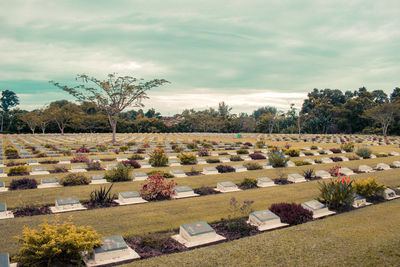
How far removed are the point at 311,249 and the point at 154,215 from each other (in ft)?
14.3

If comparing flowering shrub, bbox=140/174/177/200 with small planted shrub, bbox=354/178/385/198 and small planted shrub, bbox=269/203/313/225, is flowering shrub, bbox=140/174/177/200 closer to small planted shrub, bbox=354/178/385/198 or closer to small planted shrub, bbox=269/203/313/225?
small planted shrub, bbox=269/203/313/225

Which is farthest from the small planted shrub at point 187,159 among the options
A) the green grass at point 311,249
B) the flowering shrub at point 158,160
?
the green grass at point 311,249

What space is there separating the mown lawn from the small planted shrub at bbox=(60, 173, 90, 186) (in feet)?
7.32

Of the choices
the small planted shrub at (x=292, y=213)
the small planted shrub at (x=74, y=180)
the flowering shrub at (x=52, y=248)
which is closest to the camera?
the flowering shrub at (x=52, y=248)

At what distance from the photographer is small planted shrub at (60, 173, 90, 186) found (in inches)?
477

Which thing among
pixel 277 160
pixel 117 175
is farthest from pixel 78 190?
pixel 277 160

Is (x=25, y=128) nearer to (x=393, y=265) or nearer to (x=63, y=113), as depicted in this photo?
(x=63, y=113)

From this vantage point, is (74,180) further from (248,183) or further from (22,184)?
(248,183)

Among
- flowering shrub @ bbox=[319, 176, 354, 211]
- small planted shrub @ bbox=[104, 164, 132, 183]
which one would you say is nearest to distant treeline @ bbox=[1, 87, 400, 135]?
small planted shrub @ bbox=[104, 164, 132, 183]

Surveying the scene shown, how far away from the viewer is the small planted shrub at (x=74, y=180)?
1211cm

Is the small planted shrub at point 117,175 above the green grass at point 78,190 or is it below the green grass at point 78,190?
above

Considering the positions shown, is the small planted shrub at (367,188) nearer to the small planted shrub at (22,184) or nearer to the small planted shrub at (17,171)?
the small planted shrub at (22,184)

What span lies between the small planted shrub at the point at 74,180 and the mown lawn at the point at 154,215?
7.32 ft

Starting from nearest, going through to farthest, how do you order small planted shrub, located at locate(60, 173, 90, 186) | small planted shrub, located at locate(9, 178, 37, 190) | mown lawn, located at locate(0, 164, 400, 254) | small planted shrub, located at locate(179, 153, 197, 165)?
mown lawn, located at locate(0, 164, 400, 254)
small planted shrub, located at locate(9, 178, 37, 190)
small planted shrub, located at locate(60, 173, 90, 186)
small planted shrub, located at locate(179, 153, 197, 165)
